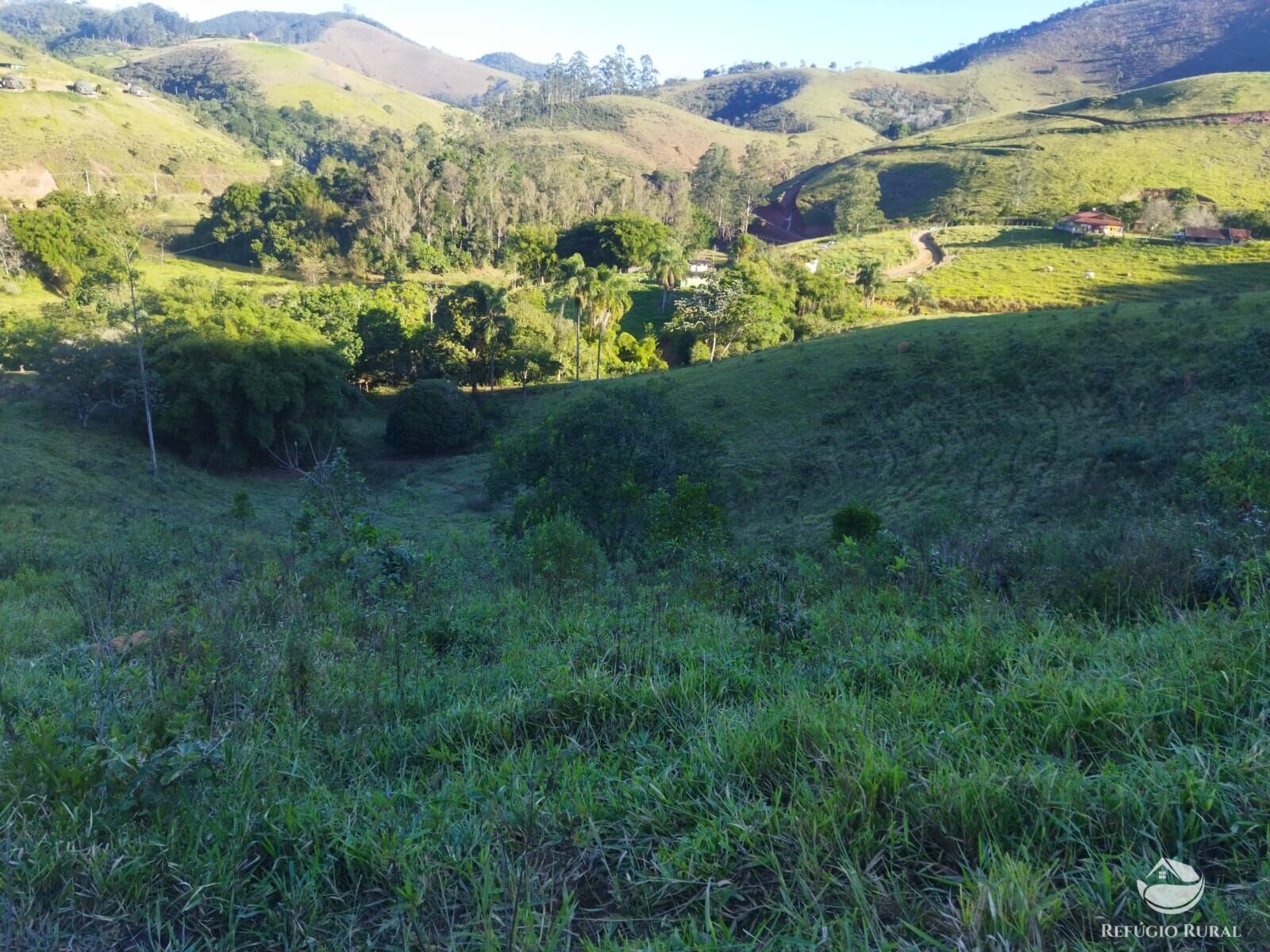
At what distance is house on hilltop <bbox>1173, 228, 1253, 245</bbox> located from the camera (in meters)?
52.8

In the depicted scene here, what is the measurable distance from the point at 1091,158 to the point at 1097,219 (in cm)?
2609

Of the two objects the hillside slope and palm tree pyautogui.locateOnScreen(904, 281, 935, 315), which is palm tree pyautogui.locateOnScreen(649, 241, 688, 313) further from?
the hillside slope

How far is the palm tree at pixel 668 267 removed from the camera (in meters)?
57.4

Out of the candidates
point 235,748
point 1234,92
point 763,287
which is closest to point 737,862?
point 235,748

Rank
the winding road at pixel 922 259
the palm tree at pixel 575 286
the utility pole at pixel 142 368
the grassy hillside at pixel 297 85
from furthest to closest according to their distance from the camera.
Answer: the grassy hillside at pixel 297 85 < the winding road at pixel 922 259 < the palm tree at pixel 575 286 < the utility pole at pixel 142 368

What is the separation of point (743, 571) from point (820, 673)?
2.86 metres

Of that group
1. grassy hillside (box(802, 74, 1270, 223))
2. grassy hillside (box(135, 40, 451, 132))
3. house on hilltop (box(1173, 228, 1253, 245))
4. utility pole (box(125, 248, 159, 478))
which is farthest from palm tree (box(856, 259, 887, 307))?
grassy hillside (box(135, 40, 451, 132))

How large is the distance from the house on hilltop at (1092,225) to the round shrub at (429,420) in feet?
169

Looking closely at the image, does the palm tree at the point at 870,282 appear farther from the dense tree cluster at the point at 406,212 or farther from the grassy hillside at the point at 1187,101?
the grassy hillside at the point at 1187,101

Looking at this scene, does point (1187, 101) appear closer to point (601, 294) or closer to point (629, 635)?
point (601, 294)

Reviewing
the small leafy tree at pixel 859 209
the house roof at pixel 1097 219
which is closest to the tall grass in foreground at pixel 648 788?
the house roof at pixel 1097 219

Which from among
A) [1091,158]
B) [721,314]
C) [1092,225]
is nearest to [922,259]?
[1092,225]

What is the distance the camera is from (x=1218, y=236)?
2101 inches

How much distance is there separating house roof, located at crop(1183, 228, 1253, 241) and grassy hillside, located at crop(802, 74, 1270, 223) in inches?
450
